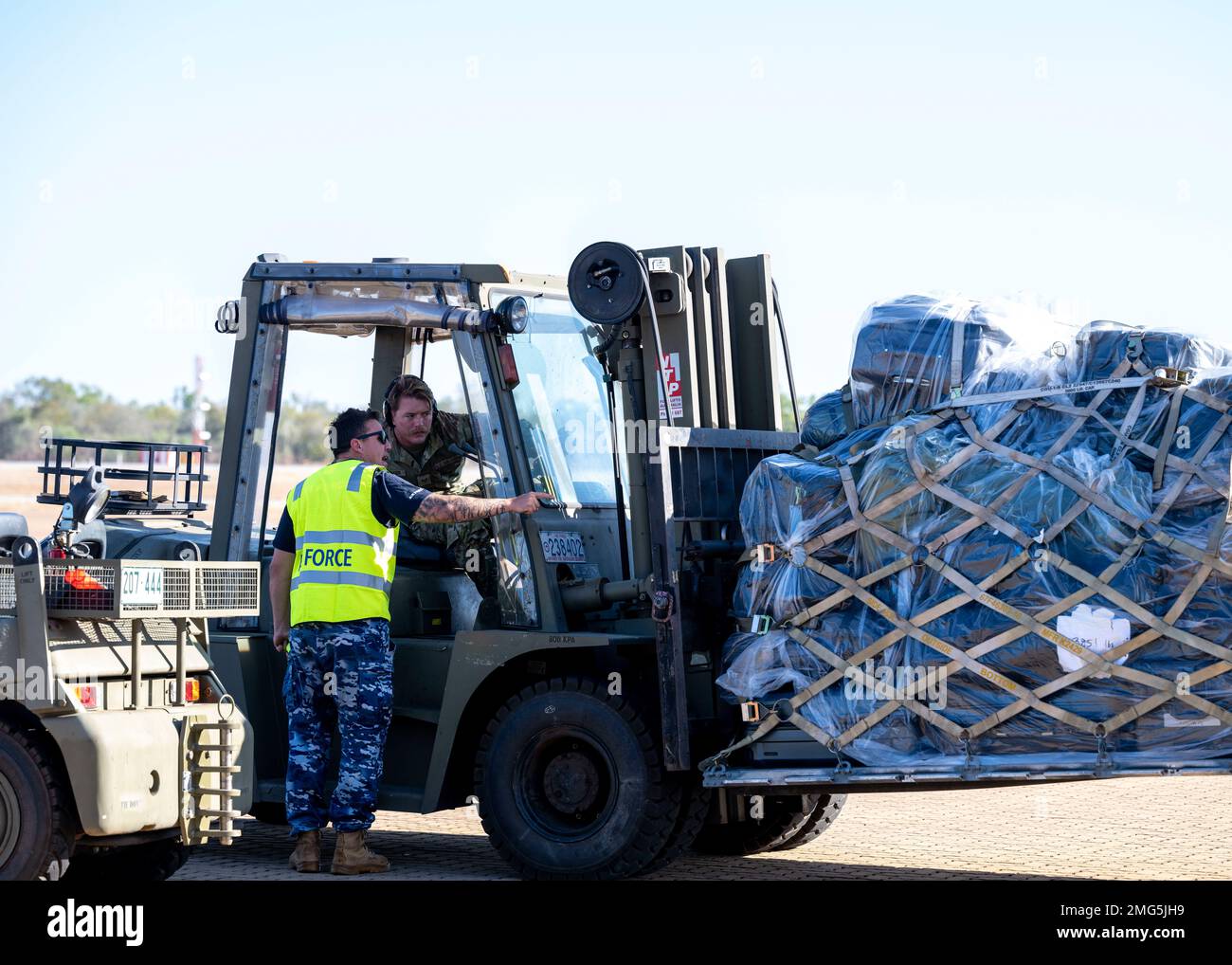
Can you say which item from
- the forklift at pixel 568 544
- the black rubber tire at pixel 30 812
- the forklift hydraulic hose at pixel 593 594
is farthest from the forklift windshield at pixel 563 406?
the black rubber tire at pixel 30 812

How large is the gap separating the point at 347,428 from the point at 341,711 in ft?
4.29

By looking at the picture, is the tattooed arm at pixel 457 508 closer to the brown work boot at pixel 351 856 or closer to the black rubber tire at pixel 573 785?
the black rubber tire at pixel 573 785

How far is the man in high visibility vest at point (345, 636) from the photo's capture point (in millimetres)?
7555

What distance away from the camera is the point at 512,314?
7.89 metres

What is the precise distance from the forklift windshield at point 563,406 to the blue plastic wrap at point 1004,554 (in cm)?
120

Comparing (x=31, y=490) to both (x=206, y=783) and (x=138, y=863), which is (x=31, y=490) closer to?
(x=138, y=863)

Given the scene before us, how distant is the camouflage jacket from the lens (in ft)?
27.8

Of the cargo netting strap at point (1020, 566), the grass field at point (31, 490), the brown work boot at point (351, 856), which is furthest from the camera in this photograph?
the grass field at point (31, 490)

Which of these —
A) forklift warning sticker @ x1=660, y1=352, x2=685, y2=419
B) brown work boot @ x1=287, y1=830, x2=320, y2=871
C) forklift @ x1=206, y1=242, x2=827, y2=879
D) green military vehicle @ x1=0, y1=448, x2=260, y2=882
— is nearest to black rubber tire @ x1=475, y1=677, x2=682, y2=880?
forklift @ x1=206, y1=242, x2=827, y2=879

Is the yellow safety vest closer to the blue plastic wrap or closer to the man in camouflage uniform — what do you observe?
the man in camouflage uniform

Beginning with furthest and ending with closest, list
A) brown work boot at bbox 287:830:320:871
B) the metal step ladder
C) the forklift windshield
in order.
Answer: the forklift windshield < brown work boot at bbox 287:830:320:871 < the metal step ladder

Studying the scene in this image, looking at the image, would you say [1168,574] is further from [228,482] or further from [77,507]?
[77,507]
